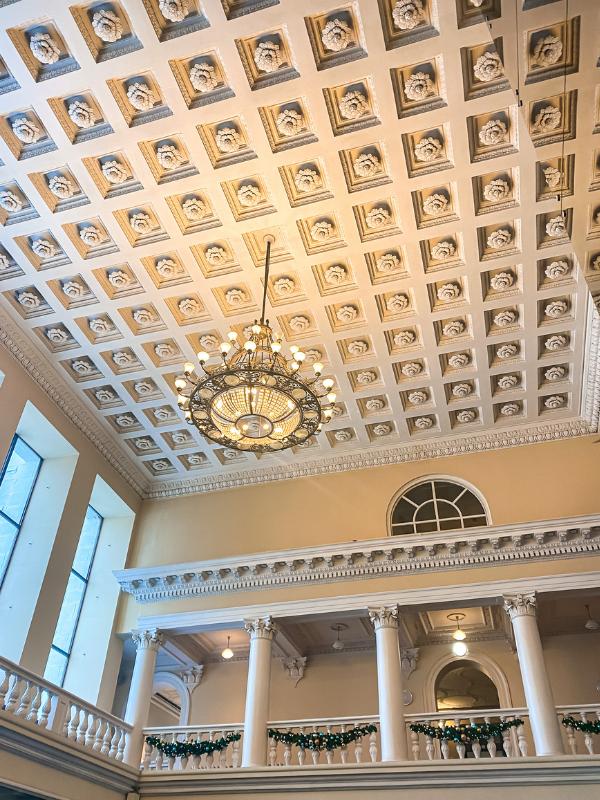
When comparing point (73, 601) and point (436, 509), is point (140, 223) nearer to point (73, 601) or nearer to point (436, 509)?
point (436, 509)

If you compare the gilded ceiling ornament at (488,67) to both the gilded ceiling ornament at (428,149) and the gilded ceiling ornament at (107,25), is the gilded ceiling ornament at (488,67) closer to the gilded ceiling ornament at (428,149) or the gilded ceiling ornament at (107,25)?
the gilded ceiling ornament at (428,149)

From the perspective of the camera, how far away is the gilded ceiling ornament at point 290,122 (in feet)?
27.1

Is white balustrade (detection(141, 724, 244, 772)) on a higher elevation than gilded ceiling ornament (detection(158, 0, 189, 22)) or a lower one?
lower

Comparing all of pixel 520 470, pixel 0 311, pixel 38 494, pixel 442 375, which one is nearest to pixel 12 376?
pixel 0 311

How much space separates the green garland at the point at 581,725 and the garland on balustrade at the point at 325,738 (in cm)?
268

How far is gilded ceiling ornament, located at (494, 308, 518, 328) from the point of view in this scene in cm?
1088

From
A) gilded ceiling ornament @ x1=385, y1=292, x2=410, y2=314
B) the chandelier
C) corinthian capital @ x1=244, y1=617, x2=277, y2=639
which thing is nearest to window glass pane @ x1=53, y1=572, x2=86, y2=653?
corinthian capital @ x1=244, y1=617, x2=277, y2=639

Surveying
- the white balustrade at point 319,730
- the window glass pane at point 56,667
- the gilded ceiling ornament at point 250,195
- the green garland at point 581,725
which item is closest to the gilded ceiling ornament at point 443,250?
the gilded ceiling ornament at point 250,195

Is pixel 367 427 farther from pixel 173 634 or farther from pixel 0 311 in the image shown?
pixel 0 311

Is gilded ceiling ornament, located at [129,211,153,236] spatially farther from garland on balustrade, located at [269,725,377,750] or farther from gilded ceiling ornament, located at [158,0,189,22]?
garland on balustrade, located at [269,725,377,750]

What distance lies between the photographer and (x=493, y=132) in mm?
8406

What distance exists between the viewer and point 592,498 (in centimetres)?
1160

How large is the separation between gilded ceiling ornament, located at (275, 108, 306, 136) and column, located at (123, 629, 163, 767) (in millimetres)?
8459

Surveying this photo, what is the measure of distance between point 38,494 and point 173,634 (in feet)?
11.3
